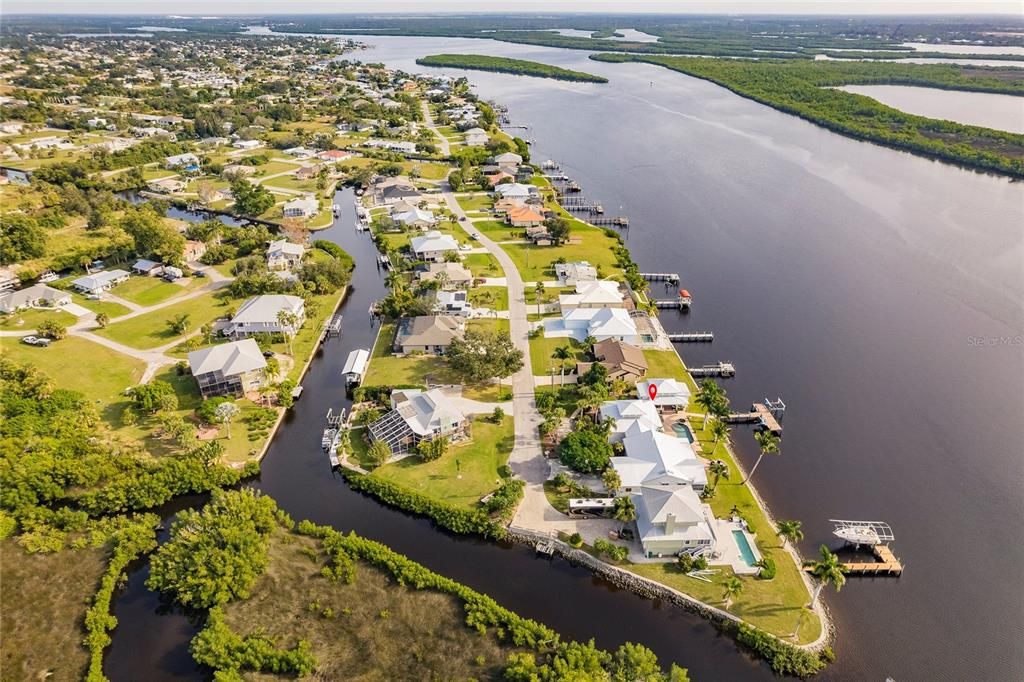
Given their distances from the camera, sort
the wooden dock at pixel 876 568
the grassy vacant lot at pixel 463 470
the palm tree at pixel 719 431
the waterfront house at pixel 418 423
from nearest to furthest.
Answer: the wooden dock at pixel 876 568
the grassy vacant lot at pixel 463 470
the palm tree at pixel 719 431
the waterfront house at pixel 418 423

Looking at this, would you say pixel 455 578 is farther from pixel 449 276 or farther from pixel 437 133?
pixel 437 133

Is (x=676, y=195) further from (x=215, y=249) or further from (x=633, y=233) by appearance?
(x=215, y=249)

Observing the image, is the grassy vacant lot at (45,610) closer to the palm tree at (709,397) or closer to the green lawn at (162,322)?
the green lawn at (162,322)

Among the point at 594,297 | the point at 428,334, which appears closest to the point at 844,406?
the point at 594,297

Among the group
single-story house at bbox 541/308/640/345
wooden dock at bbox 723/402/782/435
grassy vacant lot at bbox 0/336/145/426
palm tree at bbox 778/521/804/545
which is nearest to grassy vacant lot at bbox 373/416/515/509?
single-story house at bbox 541/308/640/345

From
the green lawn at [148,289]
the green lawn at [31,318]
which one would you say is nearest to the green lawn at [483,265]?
the green lawn at [148,289]

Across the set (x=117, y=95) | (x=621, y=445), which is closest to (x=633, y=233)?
(x=621, y=445)
